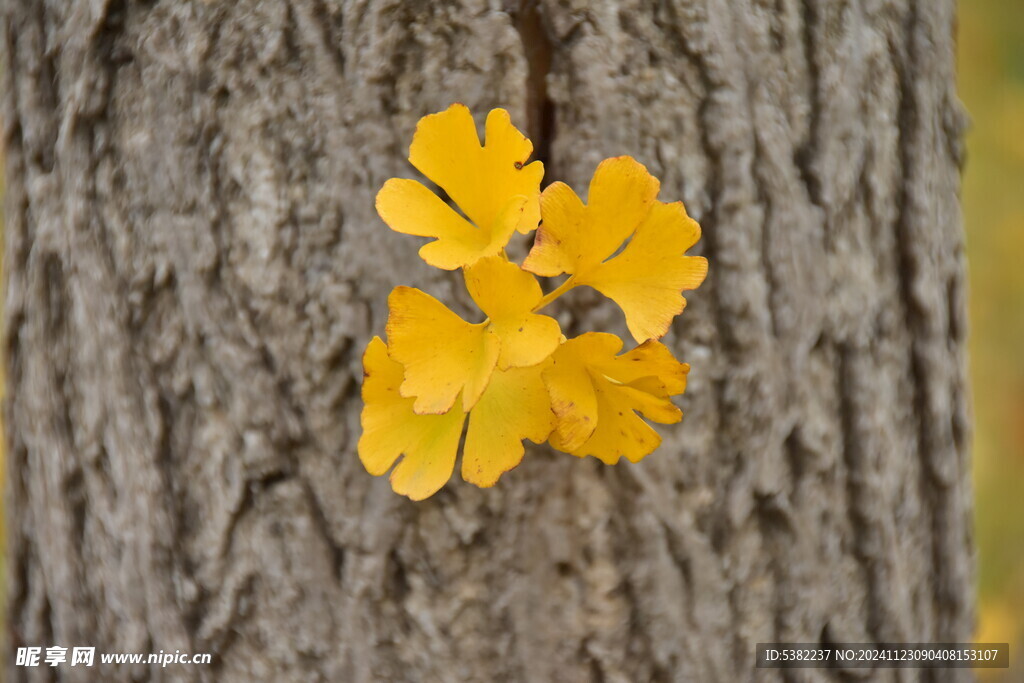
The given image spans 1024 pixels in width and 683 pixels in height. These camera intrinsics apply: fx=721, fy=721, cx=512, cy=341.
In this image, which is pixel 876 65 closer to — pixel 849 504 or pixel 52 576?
pixel 849 504

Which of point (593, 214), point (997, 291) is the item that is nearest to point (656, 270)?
point (593, 214)

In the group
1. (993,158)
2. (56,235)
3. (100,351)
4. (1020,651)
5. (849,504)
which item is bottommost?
(1020,651)

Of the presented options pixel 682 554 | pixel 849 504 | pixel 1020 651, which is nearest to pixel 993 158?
pixel 1020 651

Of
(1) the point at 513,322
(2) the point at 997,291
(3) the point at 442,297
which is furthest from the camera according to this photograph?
(2) the point at 997,291

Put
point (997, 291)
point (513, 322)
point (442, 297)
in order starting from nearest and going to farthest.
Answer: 1. point (513, 322)
2. point (442, 297)
3. point (997, 291)

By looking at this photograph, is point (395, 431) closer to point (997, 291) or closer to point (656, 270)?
point (656, 270)

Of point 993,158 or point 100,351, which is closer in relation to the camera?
point 100,351

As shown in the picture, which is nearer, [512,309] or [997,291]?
[512,309]
